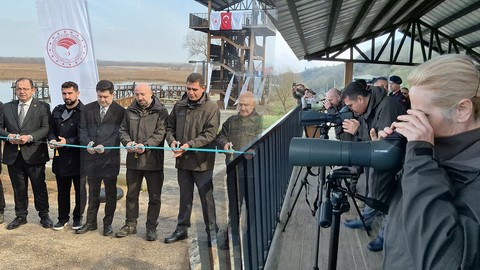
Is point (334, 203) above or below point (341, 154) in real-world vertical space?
below

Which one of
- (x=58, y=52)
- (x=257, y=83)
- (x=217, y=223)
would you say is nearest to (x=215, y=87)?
(x=257, y=83)

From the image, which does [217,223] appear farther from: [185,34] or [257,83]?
[185,34]

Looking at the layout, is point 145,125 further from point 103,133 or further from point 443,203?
point 443,203

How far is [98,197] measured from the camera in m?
2.86

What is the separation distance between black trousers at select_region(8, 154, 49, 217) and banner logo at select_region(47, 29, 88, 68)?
1.26 meters

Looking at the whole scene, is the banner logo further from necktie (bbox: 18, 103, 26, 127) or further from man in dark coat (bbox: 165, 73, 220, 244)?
necktie (bbox: 18, 103, 26, 127)

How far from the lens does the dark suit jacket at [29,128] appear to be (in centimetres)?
288

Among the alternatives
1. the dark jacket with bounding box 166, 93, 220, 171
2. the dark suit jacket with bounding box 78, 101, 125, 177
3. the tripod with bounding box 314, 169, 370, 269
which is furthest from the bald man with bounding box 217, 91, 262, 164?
the dark suit jacket with bounding box 78, 101, 125, 177

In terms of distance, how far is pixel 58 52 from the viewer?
2.14 m

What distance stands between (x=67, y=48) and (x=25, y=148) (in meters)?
1.24

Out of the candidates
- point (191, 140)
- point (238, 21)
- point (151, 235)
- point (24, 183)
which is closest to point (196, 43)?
point (238, 21)

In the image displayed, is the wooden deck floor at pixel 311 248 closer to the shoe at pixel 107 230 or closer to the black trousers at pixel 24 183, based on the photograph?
the shoe at pixel 107 230

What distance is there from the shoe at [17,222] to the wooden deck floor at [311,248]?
6.79 feet

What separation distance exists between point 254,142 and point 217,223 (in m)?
0.46
